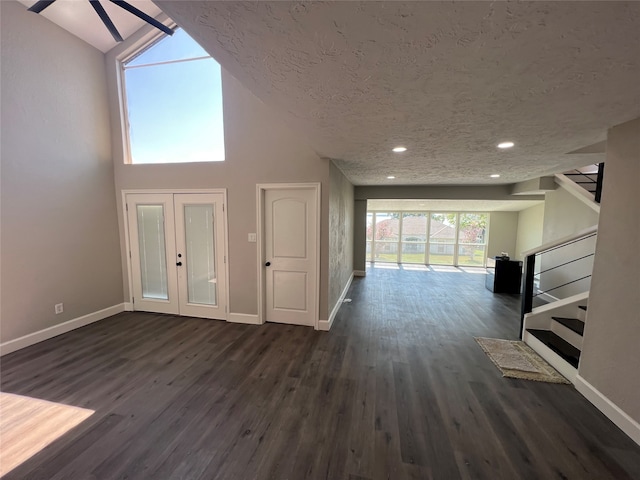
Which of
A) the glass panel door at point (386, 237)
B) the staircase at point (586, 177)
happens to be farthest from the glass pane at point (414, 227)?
the staircase at point (586, 177)

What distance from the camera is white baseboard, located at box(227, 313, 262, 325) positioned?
12.4 feet

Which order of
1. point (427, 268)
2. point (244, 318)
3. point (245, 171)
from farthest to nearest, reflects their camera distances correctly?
1. point (427, 268)
2. point (244, 318)
3. point (245, 171)

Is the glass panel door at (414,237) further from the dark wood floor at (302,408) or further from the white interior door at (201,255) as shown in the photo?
the white interior door at (201,255)

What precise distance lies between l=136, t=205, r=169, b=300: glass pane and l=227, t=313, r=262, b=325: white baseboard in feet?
3.92

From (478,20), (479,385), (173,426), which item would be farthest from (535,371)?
(173,426)

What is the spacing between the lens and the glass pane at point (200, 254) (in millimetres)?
3879

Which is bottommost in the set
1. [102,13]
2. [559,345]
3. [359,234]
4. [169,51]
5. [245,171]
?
[559,345]

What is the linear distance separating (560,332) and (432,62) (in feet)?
11.4

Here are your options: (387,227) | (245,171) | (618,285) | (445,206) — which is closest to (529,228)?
(445,206)

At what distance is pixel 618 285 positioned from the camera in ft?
6.56

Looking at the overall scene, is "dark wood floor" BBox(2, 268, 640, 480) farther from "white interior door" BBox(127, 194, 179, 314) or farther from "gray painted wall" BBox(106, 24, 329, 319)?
"gray painted wall" BBox(106, 24, 329, 319)

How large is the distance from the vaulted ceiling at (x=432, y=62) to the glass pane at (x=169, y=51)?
10.2ft

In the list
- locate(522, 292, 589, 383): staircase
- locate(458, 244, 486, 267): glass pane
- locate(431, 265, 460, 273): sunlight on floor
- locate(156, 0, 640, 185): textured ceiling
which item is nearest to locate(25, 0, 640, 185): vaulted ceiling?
locate(156, 0, 640, 185): textured ceiling

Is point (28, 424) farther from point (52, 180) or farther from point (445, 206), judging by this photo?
point (445, 206)
